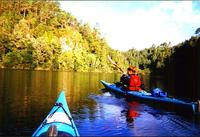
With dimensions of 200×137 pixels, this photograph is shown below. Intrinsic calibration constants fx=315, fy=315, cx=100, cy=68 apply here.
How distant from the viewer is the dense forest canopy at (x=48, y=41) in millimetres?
98375

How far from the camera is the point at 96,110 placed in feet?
78.5

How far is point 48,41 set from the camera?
A: 107625mm

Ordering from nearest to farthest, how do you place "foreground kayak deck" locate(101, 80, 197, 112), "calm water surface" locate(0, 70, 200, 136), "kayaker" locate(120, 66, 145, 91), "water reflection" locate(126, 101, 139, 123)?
"calm water surface" locate(0, 70, 200, 136) → "water reflection" locate(126, 101, 139, 123) → "foreground kayak deck" locate(101, 80, 197, 112) → "kayaker" locate(120, 66, 145, 91)

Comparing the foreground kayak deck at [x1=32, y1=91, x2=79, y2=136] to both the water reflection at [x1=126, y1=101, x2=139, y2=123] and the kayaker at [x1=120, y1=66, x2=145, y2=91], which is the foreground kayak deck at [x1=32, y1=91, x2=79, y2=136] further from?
the kayaker at [x1=120, y1=66, x2=145, y2=91]

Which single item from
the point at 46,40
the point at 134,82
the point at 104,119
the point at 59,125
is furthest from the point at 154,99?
the point at 46,40

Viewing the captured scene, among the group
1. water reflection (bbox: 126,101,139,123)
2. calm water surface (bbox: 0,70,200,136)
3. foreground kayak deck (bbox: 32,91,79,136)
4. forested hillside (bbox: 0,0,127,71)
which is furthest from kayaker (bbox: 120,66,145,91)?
forested hillside (bbox: 0,0,127,71)

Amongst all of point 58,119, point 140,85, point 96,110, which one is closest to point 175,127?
point 96,110

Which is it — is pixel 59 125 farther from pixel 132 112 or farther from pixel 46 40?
pixel 46 40

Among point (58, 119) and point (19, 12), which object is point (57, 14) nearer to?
point (19, 12)

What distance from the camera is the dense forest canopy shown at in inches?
3873

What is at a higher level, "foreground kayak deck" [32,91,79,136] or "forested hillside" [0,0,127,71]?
"forested hillside" [0,0,127,71]

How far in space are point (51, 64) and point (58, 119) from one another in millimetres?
89362

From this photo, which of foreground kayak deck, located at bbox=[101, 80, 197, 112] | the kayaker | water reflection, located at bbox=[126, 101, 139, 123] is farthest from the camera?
the kayaker

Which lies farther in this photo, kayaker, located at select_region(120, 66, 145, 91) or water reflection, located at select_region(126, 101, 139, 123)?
kayaker, located at select_region(120, 66, 145, 91)
